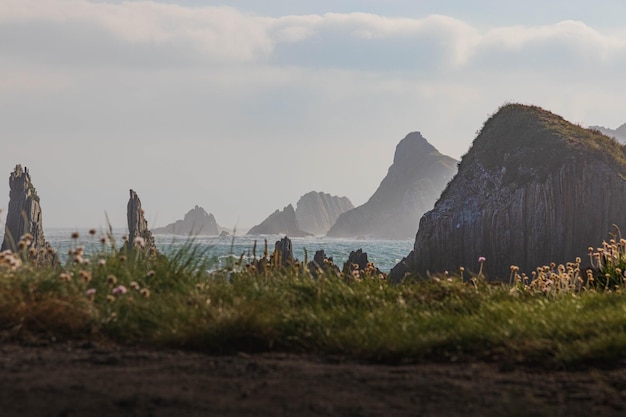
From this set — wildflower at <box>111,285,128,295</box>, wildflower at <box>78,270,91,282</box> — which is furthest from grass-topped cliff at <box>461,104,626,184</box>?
wildflower at <box>111,285,128,295</box>

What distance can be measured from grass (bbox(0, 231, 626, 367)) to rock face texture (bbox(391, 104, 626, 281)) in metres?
56.9

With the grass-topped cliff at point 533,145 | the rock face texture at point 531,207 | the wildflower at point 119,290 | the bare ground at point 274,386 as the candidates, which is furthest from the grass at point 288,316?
the grass-topped cliff at point 533,145

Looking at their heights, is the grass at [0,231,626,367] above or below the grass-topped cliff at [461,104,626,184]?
below

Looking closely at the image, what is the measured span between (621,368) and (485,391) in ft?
5.66

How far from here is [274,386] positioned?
6.14m

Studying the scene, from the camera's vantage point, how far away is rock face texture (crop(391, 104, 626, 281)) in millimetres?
71562

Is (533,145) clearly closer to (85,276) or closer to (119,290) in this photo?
(85,276)

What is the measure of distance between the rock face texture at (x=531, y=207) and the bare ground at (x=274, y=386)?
59.2m

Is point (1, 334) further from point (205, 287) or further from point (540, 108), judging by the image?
point (540, 108)

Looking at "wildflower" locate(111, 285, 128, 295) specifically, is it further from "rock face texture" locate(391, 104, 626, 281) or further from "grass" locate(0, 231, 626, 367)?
"rock face texture" locate(391, 104, 626, 281)

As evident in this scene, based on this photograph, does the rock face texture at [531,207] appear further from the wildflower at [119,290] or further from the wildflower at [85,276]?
the wildflower at [119,290]

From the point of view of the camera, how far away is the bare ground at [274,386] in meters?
5.54

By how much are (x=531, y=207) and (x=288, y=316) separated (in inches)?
2714

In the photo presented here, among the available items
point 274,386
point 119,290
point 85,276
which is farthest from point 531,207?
point 274,386
